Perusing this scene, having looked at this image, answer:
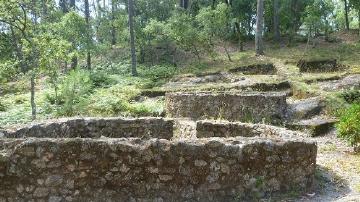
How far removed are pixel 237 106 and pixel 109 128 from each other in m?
6.68

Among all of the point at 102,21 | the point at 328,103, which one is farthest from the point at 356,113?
the point at 102,21

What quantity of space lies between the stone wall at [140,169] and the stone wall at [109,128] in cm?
340

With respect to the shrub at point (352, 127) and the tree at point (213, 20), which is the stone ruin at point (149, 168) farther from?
the tree at point (213, 20)

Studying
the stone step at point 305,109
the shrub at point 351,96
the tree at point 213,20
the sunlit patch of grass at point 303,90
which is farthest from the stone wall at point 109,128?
the tree at point 213,20

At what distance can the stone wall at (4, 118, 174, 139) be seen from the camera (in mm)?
10539

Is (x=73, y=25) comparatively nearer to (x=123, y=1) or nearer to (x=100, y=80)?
(x=100, y=80)

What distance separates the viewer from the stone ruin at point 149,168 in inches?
268

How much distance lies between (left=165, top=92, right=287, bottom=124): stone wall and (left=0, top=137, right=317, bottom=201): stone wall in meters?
8.49

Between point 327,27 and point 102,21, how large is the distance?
1918 cm

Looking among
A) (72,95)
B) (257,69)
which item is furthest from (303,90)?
(72,95)

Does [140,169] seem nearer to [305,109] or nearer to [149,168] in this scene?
[149,168]

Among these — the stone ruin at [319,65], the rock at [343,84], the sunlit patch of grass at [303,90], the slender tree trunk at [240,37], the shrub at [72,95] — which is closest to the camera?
the sunlit patch of grass at [303,90]

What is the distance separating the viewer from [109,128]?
11.1 m

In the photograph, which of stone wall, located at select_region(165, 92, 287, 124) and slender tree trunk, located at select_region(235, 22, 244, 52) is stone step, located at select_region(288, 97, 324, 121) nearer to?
stone wall, located at select_region(165, 92, 287, 124)
